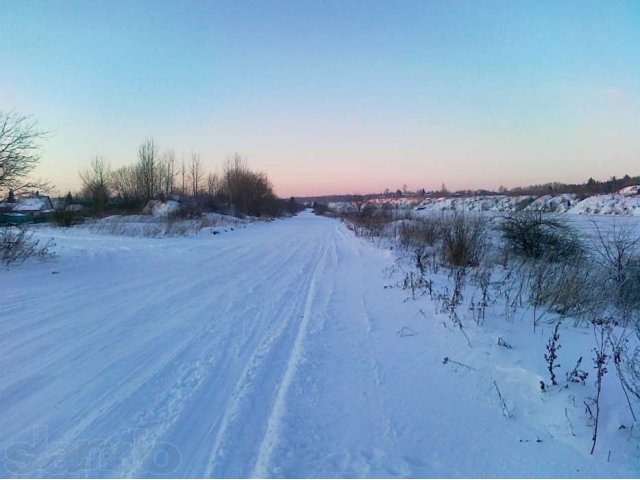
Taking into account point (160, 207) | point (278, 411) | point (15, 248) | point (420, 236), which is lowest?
point (278, 411)

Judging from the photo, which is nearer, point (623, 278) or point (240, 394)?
point (240, 394)

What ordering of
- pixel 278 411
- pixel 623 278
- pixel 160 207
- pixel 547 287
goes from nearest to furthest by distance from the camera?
pixel 278 411 < pixel 547 287 < pixel 623 278 < pixel 160 207

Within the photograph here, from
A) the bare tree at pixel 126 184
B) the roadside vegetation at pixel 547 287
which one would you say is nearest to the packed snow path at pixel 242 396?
the roadside vegetation at pixel 547 287

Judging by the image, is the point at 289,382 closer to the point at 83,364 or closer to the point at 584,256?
the point at 83,364

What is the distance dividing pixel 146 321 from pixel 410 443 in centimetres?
442

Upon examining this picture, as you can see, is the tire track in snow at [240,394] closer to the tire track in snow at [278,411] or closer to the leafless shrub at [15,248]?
the tire track in snow at [278,411]

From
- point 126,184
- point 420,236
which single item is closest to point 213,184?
point 126,184

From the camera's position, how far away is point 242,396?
355 centimetres

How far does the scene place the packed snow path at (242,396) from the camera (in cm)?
270

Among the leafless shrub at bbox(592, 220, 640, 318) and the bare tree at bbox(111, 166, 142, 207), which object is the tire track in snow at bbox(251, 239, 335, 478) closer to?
the leafless shrub at bbox(592, 220, 640, 318)

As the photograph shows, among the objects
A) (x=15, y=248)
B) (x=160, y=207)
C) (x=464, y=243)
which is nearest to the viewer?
(x=15, y=248)

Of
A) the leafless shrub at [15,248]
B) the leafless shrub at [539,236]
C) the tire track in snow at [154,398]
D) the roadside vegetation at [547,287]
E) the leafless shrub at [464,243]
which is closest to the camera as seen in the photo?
the tire track in snow at [154,398]

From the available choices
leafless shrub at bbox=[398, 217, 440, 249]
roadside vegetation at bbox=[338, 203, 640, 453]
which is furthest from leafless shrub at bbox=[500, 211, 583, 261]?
leafless shrub at bbox=[398, 217, 440, 249]

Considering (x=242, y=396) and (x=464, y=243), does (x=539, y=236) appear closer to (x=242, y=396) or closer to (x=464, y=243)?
(x=464, y=243)
